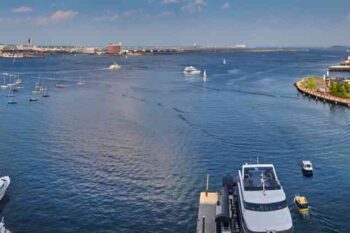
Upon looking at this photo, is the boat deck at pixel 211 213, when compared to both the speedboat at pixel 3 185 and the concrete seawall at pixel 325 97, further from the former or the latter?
the concrete seawall at pixel 325 97

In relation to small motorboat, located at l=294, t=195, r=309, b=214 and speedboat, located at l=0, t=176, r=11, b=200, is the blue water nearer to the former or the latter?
small motorboat, located at l=294, t=195, r=309, b=214

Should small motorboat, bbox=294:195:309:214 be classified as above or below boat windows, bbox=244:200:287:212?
below

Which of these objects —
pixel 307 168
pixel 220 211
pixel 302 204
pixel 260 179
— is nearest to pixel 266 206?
pixel 220 211

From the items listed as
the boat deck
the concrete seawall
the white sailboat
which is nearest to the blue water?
the white sailboat

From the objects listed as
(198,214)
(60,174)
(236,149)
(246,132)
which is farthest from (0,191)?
(246,132)

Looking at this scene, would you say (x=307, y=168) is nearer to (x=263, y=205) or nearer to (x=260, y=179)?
(x=260, y=179)
